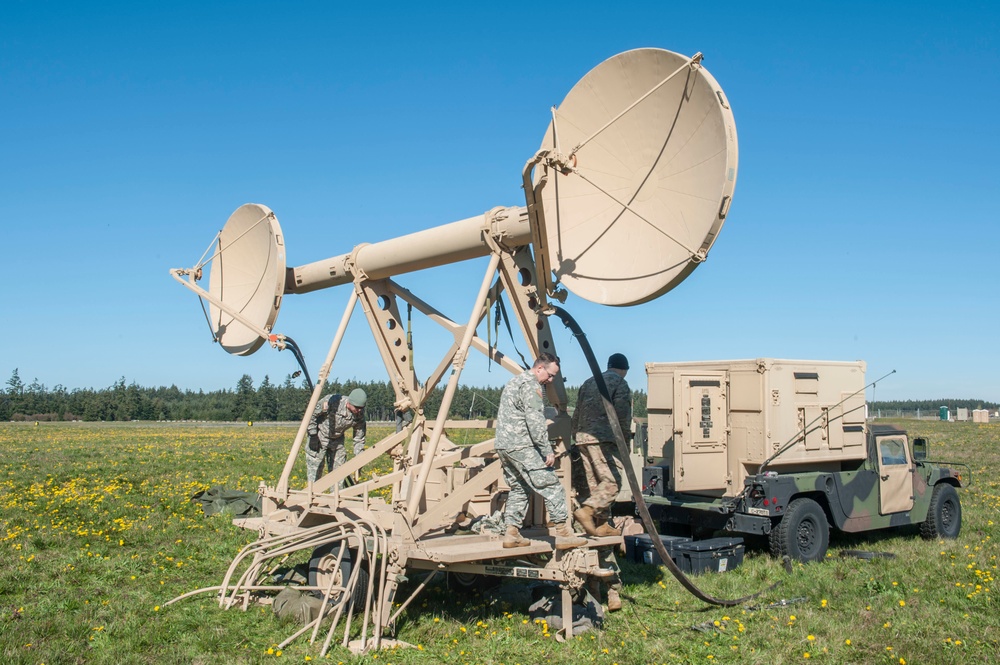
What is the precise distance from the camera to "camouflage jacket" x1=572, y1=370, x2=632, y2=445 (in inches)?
330

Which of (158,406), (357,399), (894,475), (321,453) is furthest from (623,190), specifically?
(158,406)

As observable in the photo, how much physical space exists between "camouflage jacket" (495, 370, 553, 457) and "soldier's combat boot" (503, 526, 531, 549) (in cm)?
72

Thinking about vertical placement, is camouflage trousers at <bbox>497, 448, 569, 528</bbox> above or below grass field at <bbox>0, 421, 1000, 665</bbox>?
above

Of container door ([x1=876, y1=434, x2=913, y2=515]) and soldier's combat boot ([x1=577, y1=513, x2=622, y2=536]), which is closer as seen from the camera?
soldier's combat boot ([x1=577, y1=513, x2=622, y2=536])

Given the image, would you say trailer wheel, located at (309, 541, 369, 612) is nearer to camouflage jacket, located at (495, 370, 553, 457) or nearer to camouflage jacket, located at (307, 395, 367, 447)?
camouflage jacket, located at (495, 370, 553, 457)

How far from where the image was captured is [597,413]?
27.7ft

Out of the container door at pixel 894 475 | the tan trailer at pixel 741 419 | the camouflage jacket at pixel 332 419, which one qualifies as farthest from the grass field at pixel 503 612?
the camouflage jacket at pixel 332 419

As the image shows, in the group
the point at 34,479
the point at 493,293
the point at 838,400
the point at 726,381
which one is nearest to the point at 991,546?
the point at 838,400

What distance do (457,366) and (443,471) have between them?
1.68 metres

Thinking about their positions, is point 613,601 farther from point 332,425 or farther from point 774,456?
point 332,425

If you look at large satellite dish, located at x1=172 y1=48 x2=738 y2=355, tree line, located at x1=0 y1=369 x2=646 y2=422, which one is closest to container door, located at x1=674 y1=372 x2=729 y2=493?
large satellite dish, located at x1=172 y1=48 x2=738 y2=355

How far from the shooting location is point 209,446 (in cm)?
3394

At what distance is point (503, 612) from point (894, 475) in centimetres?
709

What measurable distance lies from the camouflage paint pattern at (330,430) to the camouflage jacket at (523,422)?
4438 millimetres
